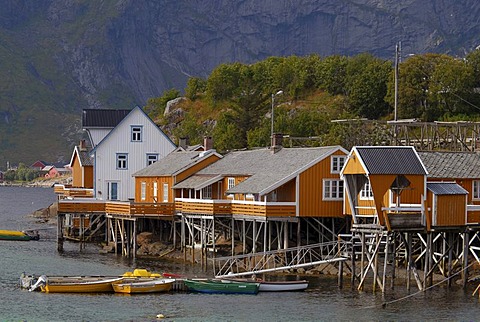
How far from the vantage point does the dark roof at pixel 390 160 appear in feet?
181

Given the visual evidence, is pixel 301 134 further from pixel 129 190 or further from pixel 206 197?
pixel 206 197

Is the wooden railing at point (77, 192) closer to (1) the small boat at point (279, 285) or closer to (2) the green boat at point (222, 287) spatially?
(2) the green boat at point (222, 287)

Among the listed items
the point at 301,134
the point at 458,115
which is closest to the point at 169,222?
the point at 301,134

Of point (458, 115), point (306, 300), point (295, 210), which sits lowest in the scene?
point (306, 300)

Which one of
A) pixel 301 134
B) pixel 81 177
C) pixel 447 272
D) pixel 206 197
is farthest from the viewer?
pixel 301 134

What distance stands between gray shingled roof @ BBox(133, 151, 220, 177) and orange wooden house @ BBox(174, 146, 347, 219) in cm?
540

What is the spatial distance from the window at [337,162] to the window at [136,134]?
1125 inches

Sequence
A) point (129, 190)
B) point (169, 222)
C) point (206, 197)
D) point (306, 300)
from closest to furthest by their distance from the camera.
Result: point (306, 300), point (206, 197), point (169, 222), point (129, 190)

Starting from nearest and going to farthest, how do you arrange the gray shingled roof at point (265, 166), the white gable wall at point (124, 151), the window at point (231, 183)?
the gray shingled roof at point (265, 166), the window at point (231, 183), the white gable wall at point (124, 151)

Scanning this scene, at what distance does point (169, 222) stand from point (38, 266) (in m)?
13.0

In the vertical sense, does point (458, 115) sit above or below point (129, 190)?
above

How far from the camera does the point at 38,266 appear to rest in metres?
71.3

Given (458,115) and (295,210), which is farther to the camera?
(458,115)

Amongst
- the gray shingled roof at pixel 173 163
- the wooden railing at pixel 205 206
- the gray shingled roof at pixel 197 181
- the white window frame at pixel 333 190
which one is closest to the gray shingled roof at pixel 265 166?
the gray shingled roof at pixel 197 181
